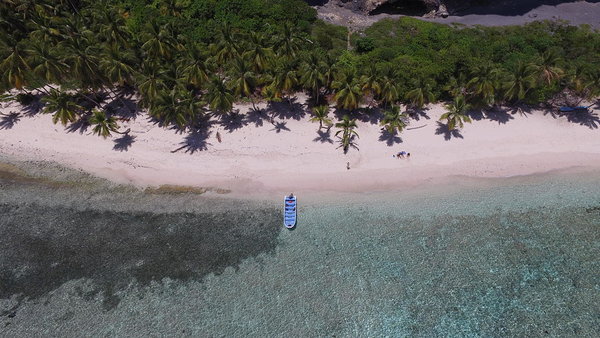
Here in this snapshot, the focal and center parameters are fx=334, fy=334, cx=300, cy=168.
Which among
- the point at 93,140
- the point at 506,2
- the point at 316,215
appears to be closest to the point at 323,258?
the point at 316,215

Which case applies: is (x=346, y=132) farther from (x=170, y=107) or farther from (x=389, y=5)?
(x=389, y=5)

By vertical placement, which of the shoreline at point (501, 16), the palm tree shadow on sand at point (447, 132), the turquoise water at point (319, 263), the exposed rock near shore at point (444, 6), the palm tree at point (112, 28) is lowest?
the turquoise water at point (319, 263)

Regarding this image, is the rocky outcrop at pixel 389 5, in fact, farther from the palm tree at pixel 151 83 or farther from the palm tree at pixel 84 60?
the palm tree at pixel 84 60

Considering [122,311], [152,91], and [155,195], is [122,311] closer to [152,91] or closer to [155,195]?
[155,195]

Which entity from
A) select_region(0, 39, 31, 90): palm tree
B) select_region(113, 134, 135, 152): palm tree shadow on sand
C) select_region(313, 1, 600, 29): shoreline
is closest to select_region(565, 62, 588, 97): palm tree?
select_region(313, 1, 600, 29): shoreline

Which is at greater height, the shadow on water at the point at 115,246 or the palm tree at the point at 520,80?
the palm tree at the point at 520,80

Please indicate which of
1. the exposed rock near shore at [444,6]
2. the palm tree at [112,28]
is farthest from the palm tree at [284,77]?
the exposed rock near shore at [444,6]

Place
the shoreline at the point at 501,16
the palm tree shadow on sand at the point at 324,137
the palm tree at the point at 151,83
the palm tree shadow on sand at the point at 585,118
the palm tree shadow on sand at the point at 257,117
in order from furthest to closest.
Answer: the shoreline at the point at 501,16, the palm tree shadow on sand at the point at 257,117, the palm tree shadow on sand at the point at 585,118, the palm tree shadow on sand at the point at 324,137, the palm tree at the point at 151,83
